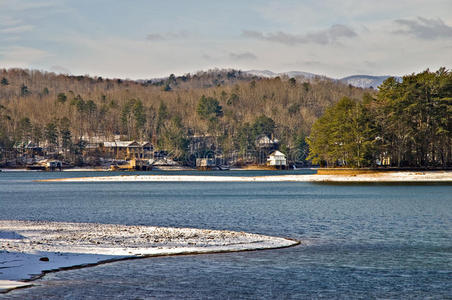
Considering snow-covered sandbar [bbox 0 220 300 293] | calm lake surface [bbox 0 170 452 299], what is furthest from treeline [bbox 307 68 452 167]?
snow-covered sandbar [bbox 0 220 300 293]

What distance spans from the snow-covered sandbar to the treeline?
76562 mm

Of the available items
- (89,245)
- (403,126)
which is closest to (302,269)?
(89,245)

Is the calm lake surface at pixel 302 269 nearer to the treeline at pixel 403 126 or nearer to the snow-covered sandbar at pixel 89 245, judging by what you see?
the snow-covered sandbar at pixel 89 245

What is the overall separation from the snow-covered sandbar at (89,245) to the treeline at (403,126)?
76562 millimetres

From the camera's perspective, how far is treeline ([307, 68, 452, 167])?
10325cm

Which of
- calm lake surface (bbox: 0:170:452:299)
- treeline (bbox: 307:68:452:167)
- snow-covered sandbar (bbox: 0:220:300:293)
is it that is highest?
treeline (bbox: 307:68:452:167)

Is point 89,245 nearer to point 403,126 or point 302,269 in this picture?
point 302,269

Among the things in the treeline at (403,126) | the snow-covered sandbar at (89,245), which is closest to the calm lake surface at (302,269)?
the snow-covered sandbar at (89,245)

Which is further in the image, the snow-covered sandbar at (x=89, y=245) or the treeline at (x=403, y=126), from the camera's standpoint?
the treeline at (x=403, y=126)

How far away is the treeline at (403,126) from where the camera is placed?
103m

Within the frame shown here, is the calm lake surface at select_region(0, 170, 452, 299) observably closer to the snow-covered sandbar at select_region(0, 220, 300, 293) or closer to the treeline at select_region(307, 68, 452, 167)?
the snow-covered sandbar at select_region(0, 220, 300, 293)

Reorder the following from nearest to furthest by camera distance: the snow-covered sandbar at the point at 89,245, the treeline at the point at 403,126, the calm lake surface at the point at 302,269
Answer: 1. the calm lake surface at the point at 302,269
2. the snow-covered sandbar at the point at 89,245
3. the treeline at the point at 403,126

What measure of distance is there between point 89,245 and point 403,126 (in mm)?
88914

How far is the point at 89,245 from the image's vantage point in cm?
2480
